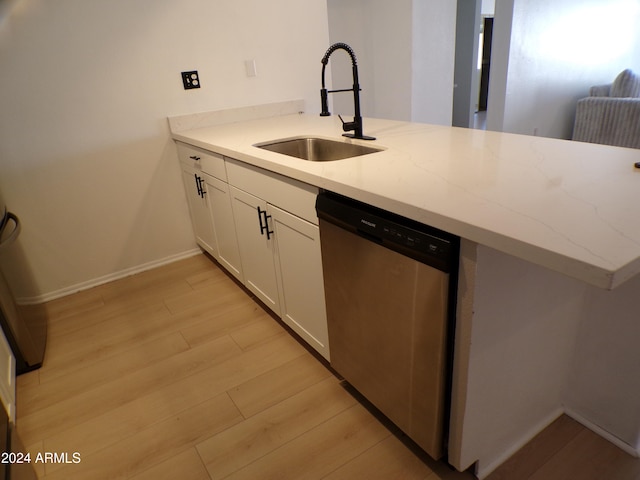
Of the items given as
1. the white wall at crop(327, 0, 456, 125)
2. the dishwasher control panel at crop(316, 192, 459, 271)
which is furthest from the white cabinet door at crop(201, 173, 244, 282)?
the white wall at crop(327, 0, 456, 125)

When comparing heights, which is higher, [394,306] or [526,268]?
[526,268]

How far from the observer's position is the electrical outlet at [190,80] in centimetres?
259

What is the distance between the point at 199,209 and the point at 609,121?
434 cm

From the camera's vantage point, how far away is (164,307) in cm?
235

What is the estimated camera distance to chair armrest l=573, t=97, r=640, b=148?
4.08 m

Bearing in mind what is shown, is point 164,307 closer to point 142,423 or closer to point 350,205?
point 142,423

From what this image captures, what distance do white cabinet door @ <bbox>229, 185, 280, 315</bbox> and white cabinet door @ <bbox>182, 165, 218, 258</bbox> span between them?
1.53 ft

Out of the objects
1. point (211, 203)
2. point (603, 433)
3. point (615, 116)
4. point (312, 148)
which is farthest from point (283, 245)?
point (615, 116)

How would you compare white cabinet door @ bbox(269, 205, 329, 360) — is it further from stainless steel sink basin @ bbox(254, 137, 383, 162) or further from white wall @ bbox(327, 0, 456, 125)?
white wall @ bbox(327, 0, 456, 125)

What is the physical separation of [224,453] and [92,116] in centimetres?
202

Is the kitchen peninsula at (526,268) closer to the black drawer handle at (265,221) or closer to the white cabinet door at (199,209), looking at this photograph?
the black drawer handle at (265,221)

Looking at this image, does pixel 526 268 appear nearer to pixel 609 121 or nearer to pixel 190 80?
pixel 190 80

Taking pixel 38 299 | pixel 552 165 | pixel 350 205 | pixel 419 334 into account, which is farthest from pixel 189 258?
pixel 552 165

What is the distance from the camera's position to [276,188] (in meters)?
1.65
